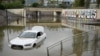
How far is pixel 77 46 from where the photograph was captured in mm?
19484

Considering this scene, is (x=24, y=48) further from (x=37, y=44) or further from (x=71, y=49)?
(x=71, y=49)

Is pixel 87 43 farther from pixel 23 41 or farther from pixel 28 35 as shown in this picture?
pixel 28 35

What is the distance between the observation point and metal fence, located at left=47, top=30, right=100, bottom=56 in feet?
59.1

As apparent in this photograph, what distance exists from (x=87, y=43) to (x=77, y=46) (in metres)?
0.99

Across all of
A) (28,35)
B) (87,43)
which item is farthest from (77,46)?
(28,35)

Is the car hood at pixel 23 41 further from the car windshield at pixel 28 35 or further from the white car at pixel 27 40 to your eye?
the car windshield at pixel 28 35

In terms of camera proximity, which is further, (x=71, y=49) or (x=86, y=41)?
(x=86, y=41)

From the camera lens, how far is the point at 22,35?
1024 inches

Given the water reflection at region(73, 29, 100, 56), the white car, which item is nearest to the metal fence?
the water reflection at region(73, 29, 100, 56)

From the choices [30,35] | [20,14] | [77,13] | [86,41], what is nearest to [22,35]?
[30,35]

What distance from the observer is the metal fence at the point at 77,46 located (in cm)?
1801

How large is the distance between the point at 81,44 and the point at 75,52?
1675mm

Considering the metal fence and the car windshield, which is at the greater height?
the metal fence

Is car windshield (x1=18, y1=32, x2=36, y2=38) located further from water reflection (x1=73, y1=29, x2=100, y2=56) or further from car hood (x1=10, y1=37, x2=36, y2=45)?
water reflection (x1=73, y1=29, x2=100, y2=56)
